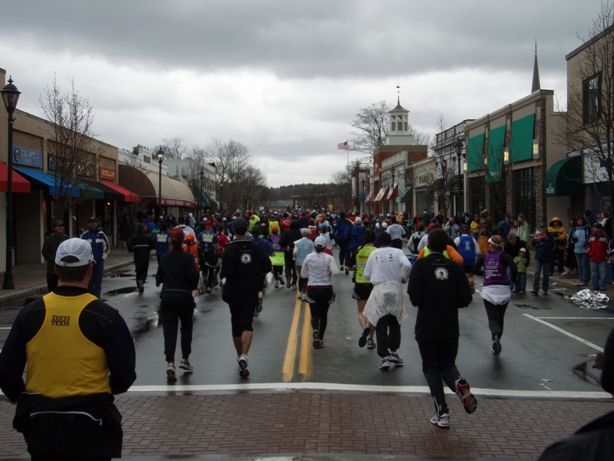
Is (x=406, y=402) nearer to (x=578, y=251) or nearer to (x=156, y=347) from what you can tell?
(x=156, y=347)

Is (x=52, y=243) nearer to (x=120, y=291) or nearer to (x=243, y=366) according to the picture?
(x=120, y=291)

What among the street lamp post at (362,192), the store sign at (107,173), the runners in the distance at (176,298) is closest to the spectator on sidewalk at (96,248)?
the runners in the distance at (176,298)

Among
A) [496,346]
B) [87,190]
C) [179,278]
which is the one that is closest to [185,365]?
[179,278]

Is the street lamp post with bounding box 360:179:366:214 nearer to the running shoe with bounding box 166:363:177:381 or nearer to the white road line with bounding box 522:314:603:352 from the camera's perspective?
the white road line with bounding box 522:314:603:352

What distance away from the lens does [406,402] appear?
727 cm

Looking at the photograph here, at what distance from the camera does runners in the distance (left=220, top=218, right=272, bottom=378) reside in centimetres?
834

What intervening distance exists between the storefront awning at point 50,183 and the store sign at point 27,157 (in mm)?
341

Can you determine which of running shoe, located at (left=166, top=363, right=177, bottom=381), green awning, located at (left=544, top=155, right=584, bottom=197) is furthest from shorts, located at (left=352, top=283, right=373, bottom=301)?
green awning, located at (left=544, top=155, right=584, bottom=197)

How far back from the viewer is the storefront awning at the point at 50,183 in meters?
23.1

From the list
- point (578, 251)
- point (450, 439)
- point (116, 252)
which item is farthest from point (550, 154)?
point (450, 439)

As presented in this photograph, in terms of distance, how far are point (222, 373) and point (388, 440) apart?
3.20 m

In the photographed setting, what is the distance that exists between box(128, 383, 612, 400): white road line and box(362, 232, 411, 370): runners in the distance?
87 cm

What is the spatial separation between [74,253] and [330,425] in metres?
3.53

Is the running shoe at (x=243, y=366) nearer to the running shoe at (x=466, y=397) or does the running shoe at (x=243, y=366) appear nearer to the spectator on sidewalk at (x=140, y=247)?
the running shoe at (x=466, y=397)
